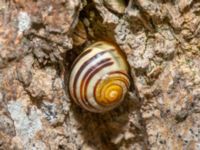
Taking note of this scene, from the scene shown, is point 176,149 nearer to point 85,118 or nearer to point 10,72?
point 85,118

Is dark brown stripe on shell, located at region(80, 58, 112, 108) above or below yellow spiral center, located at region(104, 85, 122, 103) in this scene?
above

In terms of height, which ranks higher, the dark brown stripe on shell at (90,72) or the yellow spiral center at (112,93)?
the dark brown stripe on shell at (90,72)

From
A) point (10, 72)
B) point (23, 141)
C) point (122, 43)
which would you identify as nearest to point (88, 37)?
point (122, 43)

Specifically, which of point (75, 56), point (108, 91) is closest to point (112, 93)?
point (108, 91)

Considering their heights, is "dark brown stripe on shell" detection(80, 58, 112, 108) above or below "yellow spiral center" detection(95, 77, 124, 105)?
above
